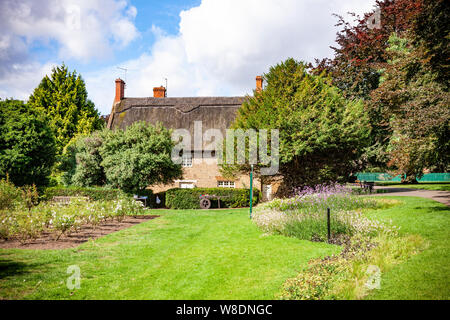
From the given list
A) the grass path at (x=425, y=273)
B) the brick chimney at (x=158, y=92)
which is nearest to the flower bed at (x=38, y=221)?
the grass path at (x=425, y=273)

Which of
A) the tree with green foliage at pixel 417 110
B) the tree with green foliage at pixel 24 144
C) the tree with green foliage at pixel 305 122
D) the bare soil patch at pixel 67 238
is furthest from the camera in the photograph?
the tree with green foliage at pixel 24 144

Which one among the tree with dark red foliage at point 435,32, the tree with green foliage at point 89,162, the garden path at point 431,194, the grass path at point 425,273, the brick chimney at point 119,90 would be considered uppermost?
the brick chimney at point 119,90

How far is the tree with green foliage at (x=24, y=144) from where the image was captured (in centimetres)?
1867

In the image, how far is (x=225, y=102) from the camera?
2895 cm

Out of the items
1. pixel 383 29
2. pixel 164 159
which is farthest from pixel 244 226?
pixel 383 29

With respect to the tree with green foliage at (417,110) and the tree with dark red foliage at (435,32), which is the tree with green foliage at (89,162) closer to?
the tree with green foliage at (417,110)

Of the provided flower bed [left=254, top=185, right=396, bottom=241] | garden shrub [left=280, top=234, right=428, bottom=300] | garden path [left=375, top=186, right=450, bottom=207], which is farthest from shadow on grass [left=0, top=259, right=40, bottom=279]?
garden path [left=375, top=186, right=450, bottom=207]

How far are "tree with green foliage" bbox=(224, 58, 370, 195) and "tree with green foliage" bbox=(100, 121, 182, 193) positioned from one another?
4681 millimetres

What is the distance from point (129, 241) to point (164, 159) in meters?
11.2

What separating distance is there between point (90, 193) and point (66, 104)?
19.4 meters

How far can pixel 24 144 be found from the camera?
19281 mm

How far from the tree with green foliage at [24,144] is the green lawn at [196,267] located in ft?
43.2

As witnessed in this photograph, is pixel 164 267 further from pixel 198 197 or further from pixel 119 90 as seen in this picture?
pixel 119 90

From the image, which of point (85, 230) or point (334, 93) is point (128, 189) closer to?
point (85, 230)
